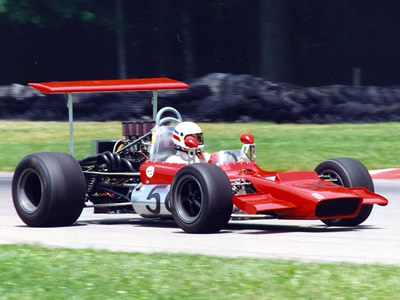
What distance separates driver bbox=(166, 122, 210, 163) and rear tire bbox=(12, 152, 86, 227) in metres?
1.14

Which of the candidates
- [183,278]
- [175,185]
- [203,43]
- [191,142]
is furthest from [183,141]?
[203,43]

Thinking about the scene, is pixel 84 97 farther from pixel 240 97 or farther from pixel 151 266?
pixel 151 266

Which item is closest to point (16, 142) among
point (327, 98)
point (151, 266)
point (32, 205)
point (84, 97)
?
point (84, 97)

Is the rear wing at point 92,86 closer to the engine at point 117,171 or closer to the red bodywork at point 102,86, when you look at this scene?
the red bodywork at point 102,86

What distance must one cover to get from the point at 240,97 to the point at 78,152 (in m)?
5.66

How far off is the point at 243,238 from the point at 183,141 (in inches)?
73.1

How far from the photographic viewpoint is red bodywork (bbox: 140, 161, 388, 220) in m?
10.5

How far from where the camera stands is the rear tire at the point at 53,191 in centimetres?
1161

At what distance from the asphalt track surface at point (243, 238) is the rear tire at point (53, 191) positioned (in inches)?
6.0

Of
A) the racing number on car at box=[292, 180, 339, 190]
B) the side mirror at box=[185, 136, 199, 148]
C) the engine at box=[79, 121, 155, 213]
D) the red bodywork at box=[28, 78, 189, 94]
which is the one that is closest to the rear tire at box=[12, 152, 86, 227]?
the engine at box=[79, 121, 155, 213]

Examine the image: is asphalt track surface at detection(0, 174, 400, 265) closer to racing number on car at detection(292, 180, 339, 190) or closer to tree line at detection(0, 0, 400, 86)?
racing number on car at detection(292, 180, 339, 190)

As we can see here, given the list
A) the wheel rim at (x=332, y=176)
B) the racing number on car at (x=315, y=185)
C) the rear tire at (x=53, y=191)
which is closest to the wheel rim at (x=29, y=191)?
the rear tire at (x=53, y=191)

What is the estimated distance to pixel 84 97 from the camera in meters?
28.8

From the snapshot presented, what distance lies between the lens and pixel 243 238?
34.3 ft
